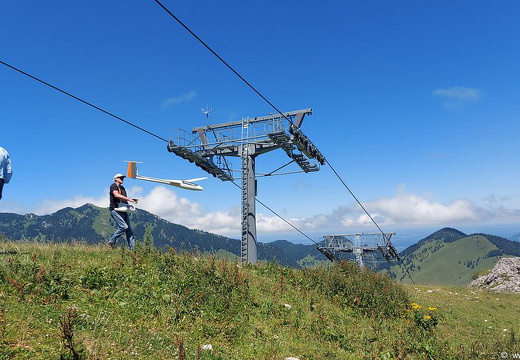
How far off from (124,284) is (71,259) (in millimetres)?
2294

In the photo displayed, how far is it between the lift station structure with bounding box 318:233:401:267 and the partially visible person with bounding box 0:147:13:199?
3643 centimetres

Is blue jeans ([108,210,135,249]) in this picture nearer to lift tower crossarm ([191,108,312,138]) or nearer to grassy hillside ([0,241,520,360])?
grassy hillside ([0,241,520,360])

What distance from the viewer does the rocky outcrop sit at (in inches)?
970

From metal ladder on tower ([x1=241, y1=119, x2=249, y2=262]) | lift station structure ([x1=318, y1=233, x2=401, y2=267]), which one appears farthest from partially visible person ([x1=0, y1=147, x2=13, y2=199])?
lift station structure ([x1=318, y1=233, x2=401, y2=267])

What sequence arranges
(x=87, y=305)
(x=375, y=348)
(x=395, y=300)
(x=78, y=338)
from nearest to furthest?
(x=78, y=338) → (x=87, y=305) → (x=375, y=348) → (x=395, y=300)

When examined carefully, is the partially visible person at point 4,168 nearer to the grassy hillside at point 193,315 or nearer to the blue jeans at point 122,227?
the grassy hillside at point 193,315

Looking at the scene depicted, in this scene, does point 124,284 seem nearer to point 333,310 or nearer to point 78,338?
point 78,338

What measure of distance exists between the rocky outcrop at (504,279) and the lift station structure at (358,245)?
1162cm

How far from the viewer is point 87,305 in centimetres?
666

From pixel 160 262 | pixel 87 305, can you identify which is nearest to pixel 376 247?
pixel 160 262

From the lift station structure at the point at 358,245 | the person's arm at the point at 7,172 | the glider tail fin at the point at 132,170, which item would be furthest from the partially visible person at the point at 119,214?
the lift station structure at the point at 358,245

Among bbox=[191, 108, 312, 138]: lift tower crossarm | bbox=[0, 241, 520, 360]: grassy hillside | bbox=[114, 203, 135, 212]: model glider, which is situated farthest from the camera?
bbox=[191, 108, 312, 138]: lift tower crossarm

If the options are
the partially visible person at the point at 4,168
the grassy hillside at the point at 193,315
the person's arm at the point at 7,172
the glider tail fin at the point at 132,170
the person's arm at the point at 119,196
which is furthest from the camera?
the glider tail fin at the point at 132,170

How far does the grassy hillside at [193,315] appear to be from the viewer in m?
5.21
